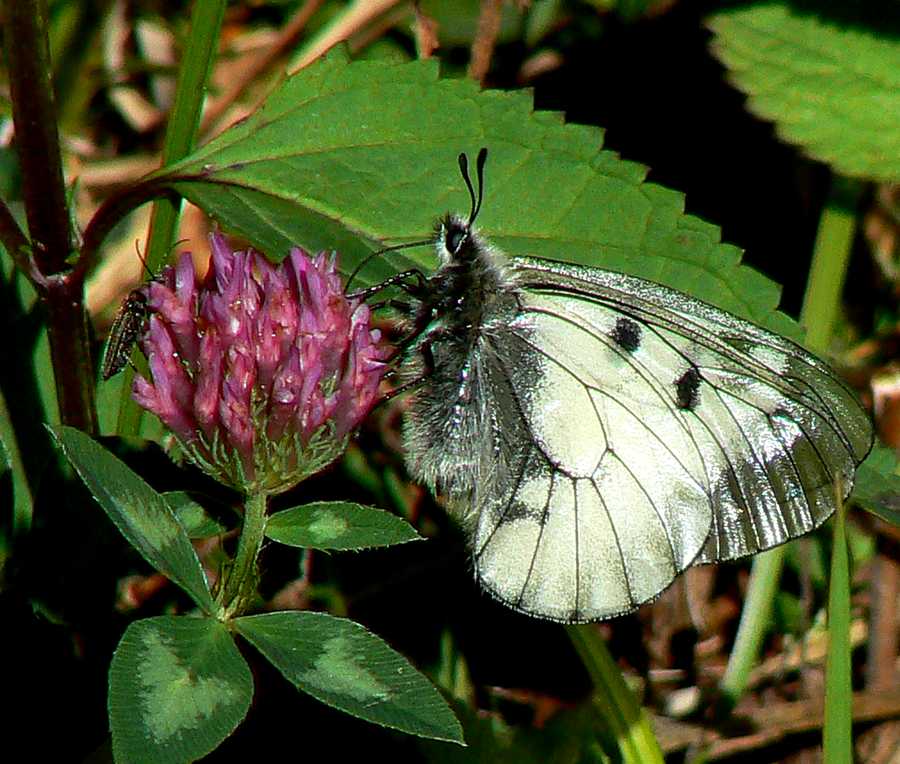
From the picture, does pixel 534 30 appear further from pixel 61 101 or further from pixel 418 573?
pixel 418 573

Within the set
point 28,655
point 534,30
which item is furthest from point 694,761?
point 534,30

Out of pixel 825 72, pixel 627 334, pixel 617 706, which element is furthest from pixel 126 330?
pixel 825 72

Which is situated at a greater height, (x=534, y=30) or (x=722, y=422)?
(x=534, y=30)

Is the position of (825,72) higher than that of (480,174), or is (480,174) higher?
(825,72)

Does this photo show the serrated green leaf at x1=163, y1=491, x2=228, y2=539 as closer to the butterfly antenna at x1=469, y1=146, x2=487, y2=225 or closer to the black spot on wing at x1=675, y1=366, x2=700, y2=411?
the butterfly antenna at x1=469, y1=146, x2=487, y2=225

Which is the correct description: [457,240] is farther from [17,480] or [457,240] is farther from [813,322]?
[813,322]

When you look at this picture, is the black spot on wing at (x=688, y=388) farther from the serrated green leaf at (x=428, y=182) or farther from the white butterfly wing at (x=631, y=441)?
the serrated green leaf at (x=428, y=182)

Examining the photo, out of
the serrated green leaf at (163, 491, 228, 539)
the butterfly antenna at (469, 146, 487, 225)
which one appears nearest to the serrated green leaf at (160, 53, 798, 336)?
the butterfly antenna at (469, 146, 487, 225)
